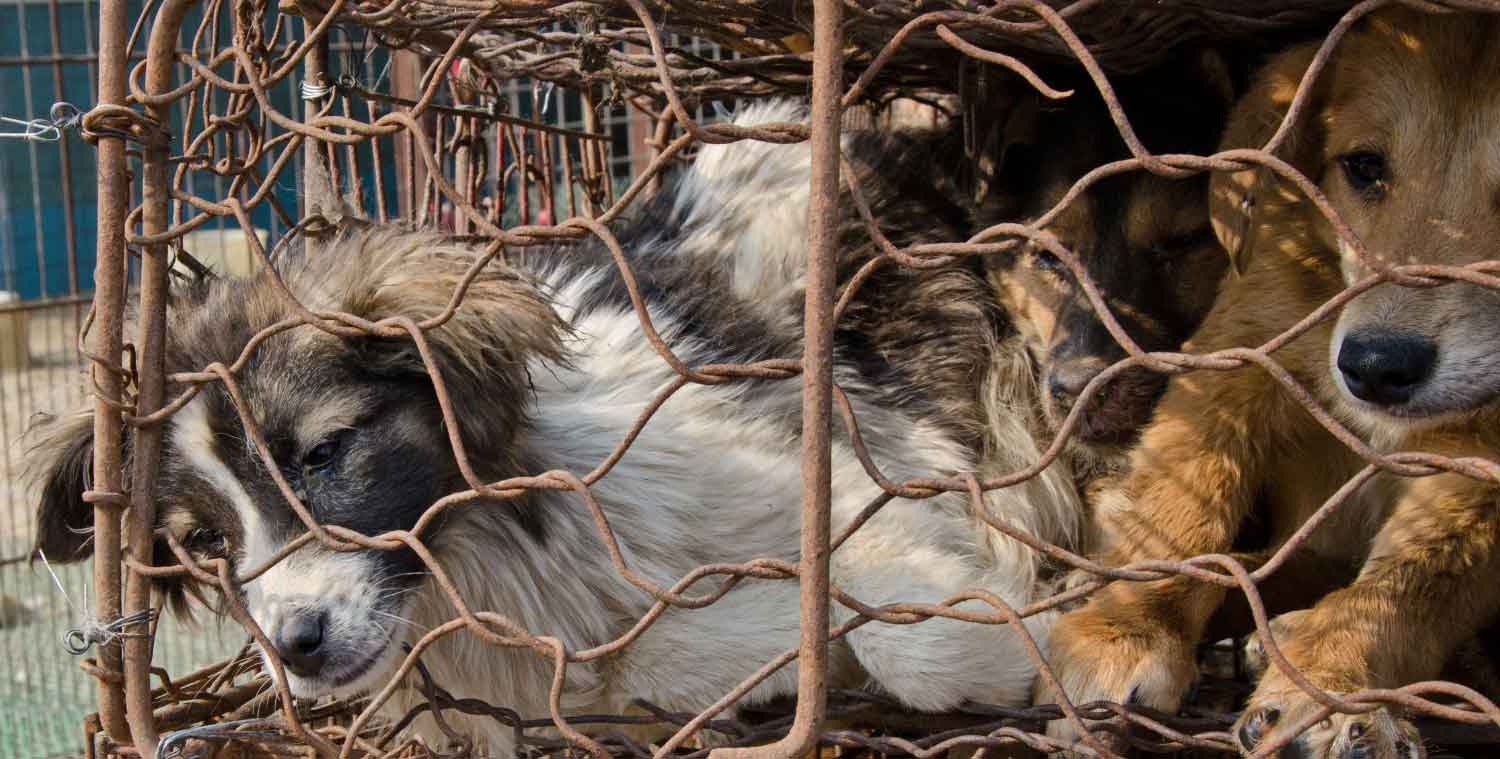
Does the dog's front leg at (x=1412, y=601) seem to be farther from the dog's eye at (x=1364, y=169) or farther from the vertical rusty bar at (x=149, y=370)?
the vertical rusty bar at (x=149, y=370)

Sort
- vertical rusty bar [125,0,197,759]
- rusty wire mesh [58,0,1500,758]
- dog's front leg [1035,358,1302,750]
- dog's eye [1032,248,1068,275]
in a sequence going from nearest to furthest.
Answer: rusty wire mesh [58,0,1500,758]
vertical rusty bar [125,0,197,759]
dog's front leg [1035,358,1302,750]
dog's eye [1032,248,1068,275]

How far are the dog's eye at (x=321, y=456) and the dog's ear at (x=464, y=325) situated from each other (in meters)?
0.14

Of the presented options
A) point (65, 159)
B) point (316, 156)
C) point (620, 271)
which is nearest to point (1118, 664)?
point (620, 271)

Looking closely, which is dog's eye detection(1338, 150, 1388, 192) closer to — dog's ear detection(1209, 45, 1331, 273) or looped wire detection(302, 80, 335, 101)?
dog's ear detection(1209, 45, 1331, 273)

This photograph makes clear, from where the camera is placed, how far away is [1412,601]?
6.98 ft

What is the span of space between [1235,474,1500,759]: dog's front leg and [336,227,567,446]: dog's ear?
1.26m

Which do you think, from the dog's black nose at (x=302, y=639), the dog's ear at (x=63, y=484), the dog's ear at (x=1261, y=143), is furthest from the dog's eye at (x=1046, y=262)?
the dog's ear at (x=63, y=484)

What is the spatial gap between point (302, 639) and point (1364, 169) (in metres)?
1.73

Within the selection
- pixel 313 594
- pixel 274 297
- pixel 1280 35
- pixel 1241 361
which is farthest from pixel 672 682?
pixel 1280 35

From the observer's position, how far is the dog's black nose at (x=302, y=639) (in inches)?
83.7

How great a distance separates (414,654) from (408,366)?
54cm

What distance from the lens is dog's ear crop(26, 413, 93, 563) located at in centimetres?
250

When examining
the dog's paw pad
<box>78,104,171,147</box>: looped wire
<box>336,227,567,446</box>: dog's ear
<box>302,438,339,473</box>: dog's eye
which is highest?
<box>78,104,171,147</box>: looped wire

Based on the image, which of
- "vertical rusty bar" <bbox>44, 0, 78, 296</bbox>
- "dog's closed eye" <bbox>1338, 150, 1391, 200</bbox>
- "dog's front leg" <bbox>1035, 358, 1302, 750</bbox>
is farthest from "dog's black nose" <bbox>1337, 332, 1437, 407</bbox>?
"vertical rusty bar" <bbox>44, 0, 78, 296</bbox>
